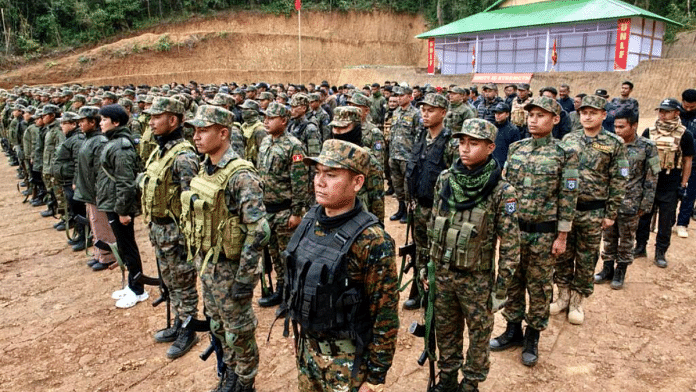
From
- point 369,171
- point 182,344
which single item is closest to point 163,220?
point 182,344

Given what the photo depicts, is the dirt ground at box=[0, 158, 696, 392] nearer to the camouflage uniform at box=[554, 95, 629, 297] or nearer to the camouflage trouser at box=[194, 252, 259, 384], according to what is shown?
the camouflage trouser at box=[194, 252, 259, 384]

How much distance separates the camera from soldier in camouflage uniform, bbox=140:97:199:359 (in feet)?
13.5

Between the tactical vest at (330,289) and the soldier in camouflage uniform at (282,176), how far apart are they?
2.54 metres

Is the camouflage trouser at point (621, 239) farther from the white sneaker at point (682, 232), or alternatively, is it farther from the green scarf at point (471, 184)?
the green scarf at point (471, 184)

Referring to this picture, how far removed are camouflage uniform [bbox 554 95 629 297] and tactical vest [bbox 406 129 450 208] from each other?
1294 millimetres

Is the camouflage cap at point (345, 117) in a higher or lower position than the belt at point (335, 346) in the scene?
higher

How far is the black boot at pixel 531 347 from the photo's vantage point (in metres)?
4.22

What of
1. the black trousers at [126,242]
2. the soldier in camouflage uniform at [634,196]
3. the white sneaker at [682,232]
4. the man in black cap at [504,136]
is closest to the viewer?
the black trousers at [126,242]

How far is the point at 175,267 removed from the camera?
170 inches

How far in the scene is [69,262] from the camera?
23.3 ft

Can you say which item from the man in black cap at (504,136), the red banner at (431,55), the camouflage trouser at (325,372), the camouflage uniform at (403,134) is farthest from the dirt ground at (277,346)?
the red banner at (431,55)

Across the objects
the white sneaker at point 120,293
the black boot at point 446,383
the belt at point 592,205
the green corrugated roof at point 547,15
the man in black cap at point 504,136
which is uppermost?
the green corrugated roof at point 547,15

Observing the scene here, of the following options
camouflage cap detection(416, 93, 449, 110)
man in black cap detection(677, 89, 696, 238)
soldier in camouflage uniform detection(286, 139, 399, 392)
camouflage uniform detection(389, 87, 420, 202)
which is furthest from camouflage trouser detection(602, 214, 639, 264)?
soldier in camouflage uniform detection(286, 139, 399, 392)

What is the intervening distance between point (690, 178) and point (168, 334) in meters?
8.20
